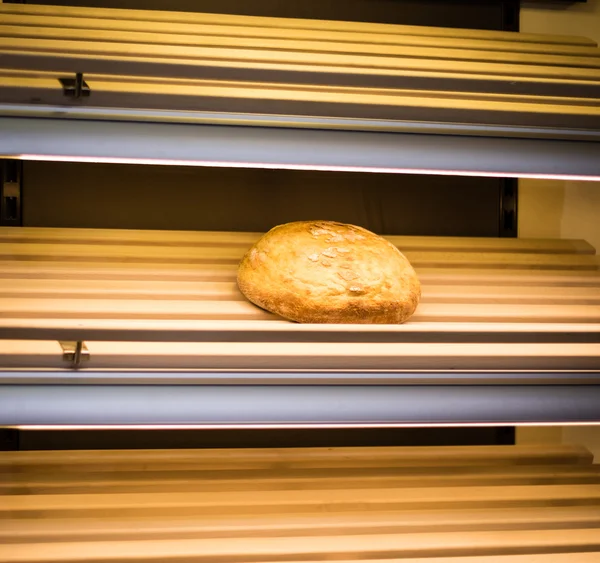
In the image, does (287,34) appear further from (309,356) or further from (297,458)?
(297,458)

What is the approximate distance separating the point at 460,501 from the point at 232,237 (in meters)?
0.83

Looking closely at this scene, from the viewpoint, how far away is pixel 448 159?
1.10m

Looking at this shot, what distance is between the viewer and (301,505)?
1.31 m

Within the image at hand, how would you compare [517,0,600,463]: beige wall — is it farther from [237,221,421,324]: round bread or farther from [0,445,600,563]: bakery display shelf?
[237,221,421,324]: round bread

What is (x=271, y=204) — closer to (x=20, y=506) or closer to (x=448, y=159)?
(x=448, y=159)

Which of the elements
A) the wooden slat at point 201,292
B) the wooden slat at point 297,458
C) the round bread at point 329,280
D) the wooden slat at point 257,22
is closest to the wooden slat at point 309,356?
the round bread at point 329,280

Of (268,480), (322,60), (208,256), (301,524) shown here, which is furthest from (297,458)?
(322,60)

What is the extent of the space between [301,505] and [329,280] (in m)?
0.49

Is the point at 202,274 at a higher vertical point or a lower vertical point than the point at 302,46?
lower

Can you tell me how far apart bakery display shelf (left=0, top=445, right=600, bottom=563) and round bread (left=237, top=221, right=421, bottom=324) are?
1.35ft

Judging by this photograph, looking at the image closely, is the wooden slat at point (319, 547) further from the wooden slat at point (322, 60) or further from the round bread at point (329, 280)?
the wooden slat at point (322, 60)

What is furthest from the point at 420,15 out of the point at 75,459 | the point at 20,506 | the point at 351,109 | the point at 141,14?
the point at 20,506

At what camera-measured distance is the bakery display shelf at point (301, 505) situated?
3.86ft

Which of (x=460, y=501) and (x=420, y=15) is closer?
(x=460, y=501)
